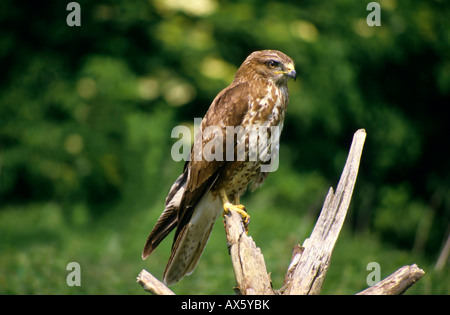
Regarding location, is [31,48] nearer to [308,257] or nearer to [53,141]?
[53,141]

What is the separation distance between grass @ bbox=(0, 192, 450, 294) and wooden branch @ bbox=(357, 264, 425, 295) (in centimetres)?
208

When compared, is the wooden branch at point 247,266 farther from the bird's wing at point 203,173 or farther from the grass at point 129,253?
the grass at point 129,253

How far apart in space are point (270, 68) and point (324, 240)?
3.99 ft

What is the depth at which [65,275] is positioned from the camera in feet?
16.0

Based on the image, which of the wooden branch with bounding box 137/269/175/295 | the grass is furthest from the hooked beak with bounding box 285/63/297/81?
the grass

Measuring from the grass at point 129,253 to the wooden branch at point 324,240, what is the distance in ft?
6.51

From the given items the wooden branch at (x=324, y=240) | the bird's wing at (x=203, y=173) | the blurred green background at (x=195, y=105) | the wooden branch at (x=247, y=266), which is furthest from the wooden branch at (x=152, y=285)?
the blurred green background at (x=195, y=105)

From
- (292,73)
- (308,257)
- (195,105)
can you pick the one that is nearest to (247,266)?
(308,257)

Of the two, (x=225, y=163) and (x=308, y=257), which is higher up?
(x=225, y=163)

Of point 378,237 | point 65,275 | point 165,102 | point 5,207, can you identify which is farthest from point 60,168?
point 378,237

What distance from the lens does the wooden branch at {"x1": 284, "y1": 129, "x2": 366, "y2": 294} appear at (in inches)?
104

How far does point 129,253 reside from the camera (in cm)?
611

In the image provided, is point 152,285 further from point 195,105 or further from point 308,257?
point 195,105

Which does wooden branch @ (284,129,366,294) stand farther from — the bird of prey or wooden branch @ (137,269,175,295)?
the bird of prey
